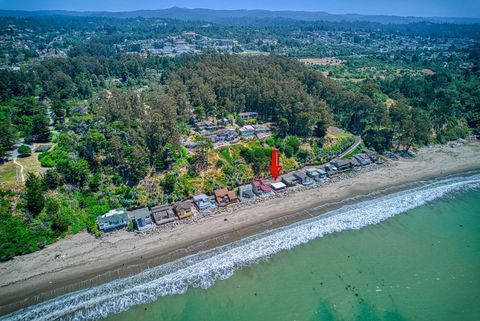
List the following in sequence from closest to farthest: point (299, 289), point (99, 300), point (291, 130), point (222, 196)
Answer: point (99, 300) < point (299, 289) < point (222, 196) < point (291, 130)

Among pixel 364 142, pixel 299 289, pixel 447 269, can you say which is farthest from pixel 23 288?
pixel 364 142

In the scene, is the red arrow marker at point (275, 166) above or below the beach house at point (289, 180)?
above

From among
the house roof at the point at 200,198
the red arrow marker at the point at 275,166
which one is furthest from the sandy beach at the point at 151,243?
the red arrow marker at the point at 275,166

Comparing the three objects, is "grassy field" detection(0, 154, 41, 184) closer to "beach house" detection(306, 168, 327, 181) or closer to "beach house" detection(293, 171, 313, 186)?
"beach house" detection(293, 171, 313, 186)

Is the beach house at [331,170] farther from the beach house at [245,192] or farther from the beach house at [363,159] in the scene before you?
the beach house at [245,192]

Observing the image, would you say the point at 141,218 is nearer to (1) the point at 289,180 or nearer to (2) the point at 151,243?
(2) the point at 151,243

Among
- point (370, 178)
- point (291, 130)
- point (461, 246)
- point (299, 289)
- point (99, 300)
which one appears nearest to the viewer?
point (99, 300)

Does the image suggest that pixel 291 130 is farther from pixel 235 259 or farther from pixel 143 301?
pixel 143 301
